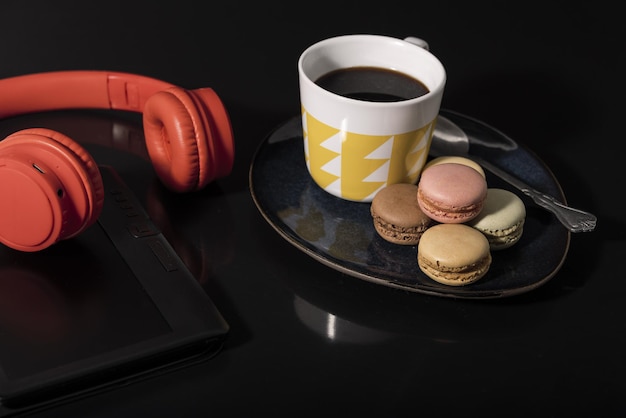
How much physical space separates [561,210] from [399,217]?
9.1 inches

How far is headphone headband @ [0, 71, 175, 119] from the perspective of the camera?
4.29ft

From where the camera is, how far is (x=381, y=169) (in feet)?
3.66

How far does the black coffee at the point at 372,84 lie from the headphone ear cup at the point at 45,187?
0.37 meters

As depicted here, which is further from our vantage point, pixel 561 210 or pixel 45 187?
pixel 561 210

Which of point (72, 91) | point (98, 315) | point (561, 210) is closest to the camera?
point (98, 315)

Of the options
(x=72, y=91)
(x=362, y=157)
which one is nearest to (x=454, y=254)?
(x=362, y=157)

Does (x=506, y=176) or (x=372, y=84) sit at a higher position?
(x=372, y=84)

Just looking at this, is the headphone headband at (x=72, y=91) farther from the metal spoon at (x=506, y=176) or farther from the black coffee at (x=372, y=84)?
the metal spoon at (x=506, y=176)

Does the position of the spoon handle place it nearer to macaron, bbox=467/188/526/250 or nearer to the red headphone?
macaron, bbox=467/188/526/250

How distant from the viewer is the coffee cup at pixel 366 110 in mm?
1059

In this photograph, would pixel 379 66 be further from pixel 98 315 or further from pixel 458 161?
pixel 98 315

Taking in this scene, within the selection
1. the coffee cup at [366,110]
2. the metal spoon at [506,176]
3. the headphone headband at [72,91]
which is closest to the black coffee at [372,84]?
the coffee cup at [366,110]

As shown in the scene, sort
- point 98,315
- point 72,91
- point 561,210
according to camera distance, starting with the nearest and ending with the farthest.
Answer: point 98,315 < point 561,210 < point 72,91

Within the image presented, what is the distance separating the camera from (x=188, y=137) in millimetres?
1103
